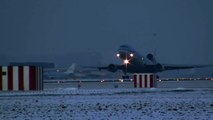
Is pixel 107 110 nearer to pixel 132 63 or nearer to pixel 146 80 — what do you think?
pixel 146 80

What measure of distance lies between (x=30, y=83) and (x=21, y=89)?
91 centimetres

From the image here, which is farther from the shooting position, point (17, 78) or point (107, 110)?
point (17, 78)

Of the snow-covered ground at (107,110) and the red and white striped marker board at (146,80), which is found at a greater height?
the red and white striped marker board at (146,80)

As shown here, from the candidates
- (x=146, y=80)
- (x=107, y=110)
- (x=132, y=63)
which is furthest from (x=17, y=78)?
(x=132, y=63)

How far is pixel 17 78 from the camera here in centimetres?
5206

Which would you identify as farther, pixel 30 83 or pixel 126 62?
pixel 126 62

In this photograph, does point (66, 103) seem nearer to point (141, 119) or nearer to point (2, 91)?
point (141, 119)

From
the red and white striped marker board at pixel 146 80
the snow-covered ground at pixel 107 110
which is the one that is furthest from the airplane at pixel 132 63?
the snow-covered ground at pixel 107 110

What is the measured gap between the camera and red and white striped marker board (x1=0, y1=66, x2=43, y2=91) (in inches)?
2047

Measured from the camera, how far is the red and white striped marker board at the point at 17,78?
2047 inches

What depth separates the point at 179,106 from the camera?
32.6m

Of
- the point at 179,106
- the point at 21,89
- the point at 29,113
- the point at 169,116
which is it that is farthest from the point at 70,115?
the point at 21,89

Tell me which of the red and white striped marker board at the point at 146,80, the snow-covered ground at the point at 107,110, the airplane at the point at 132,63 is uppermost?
the airplane at the point at 132,63

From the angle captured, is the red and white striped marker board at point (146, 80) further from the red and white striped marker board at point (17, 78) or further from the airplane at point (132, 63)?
the airplane at point (132, 63)
